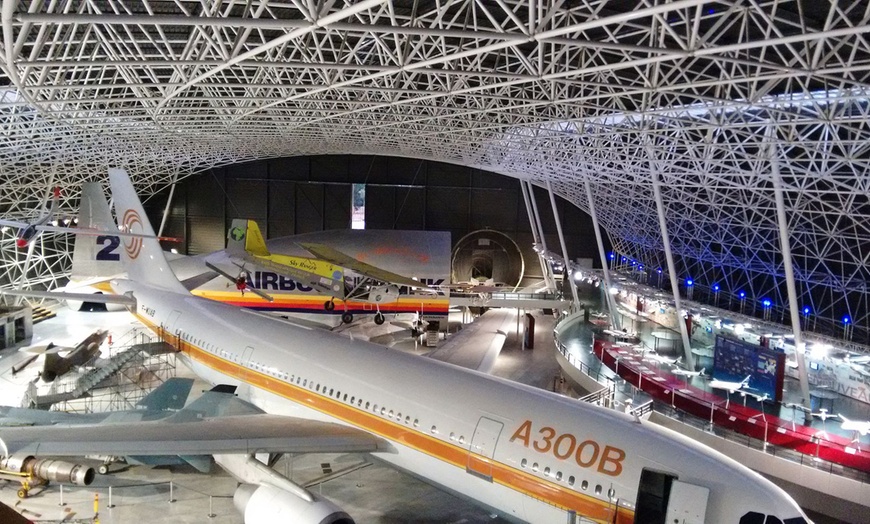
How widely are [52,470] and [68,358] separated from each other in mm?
12495

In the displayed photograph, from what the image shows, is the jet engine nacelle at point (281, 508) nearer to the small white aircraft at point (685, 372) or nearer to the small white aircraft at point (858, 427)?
the small white aircraft at point (858, 427)

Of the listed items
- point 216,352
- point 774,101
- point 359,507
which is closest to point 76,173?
point 216,352

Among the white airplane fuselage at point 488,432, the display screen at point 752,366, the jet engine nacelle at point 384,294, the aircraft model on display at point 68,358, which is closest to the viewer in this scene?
the white airplane fuselage at point 488,432

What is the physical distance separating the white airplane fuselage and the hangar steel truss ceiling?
7.74 m

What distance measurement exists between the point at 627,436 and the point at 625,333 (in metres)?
26.4

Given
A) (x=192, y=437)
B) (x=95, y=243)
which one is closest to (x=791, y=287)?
(x=192, y=437)

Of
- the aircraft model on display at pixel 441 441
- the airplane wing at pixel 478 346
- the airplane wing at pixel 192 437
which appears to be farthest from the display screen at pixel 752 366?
the airplane wing at pixel 192 437

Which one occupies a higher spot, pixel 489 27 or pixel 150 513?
pixel 489 27

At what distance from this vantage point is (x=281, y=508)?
43.4 feet

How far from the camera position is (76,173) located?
157 feet

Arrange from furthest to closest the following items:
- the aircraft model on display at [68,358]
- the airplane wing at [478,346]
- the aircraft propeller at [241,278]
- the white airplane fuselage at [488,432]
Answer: the aircraft propeller at [241,278]
the aircraft model on display at [68,358]
the airplane wing at [478,346]
the white airplane fuselage at [488,432]

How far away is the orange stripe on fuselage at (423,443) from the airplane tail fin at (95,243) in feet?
34.1

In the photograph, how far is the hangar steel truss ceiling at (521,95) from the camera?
15.2 meters

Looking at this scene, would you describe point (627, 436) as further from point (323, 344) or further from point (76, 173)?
point (76, 173)
